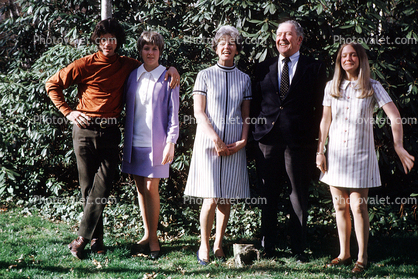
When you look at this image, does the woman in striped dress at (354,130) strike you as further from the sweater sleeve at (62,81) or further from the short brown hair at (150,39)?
the sweater sleeve at (62,81)

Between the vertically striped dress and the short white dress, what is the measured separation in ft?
2.73

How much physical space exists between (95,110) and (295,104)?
1.77 metres

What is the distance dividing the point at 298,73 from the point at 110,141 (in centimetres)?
179

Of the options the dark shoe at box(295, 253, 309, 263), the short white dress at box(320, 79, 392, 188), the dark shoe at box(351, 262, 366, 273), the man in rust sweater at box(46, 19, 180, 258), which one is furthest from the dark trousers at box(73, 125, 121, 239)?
the dark shoe at box(351, 262, 366, 273)

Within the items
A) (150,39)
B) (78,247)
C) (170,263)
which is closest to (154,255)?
(170,263)

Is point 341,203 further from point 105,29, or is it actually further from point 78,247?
point 105,29

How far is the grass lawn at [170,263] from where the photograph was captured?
315cm

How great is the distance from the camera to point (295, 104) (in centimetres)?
324

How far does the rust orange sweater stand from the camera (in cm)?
338

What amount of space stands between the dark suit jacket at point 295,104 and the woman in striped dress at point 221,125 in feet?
0.54

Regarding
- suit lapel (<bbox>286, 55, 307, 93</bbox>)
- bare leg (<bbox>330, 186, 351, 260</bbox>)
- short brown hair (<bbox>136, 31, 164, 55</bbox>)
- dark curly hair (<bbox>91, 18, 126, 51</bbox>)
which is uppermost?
dark curly hair (<bbox>91, 18, 126, 51</bbox>)

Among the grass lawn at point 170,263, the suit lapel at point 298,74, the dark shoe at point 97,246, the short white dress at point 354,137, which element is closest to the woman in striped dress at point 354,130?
the short white dress at point 354,137

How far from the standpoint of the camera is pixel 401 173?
4543 millimetres

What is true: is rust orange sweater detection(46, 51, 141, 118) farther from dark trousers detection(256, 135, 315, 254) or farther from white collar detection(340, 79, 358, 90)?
white collar detection(340, 79, 358, 90)
